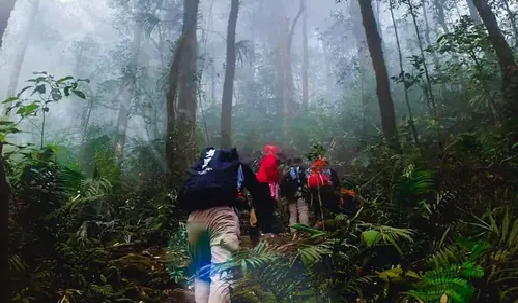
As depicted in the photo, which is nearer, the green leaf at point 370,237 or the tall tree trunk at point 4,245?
the tall tree trunk at point 4,245

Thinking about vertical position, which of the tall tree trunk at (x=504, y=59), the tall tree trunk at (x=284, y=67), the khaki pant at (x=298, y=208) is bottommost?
the khaki pant at (x=298, y=208)

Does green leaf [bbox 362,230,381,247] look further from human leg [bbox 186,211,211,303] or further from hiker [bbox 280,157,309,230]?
hiker [bbox 280,157,309,230]

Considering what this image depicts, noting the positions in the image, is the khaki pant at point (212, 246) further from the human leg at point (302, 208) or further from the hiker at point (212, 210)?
the human leg at point (302, 208)

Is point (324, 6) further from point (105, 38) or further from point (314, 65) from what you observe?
point (105, 38)

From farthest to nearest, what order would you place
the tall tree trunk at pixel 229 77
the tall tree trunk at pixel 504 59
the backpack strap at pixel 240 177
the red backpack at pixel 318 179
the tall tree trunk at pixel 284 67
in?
the tall tree trunk at pixel 284 67 < the tall tree trunk at pixel 229 77 < the tall tree trunk at pixel 504 59 < the red backpack at pixel 318 179 < the backpack strap at pixel 240 177

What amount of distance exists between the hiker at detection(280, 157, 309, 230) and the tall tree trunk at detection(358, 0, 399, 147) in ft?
8.42

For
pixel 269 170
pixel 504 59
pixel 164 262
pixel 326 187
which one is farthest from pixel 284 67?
pixel 164 262

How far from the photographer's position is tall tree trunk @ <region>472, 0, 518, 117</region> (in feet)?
21.7

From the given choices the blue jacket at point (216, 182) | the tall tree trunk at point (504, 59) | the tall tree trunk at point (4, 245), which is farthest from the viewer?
the tall tree trunk at point (504, 59)

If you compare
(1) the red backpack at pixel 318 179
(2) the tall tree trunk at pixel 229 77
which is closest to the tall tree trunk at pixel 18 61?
(2) the tall tree trunk at pixel 229 77

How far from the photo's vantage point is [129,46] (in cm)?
2791

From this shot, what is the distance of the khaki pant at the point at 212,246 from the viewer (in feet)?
9.50

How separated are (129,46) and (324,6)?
71.3ft

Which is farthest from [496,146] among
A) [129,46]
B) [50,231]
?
[129,46]
